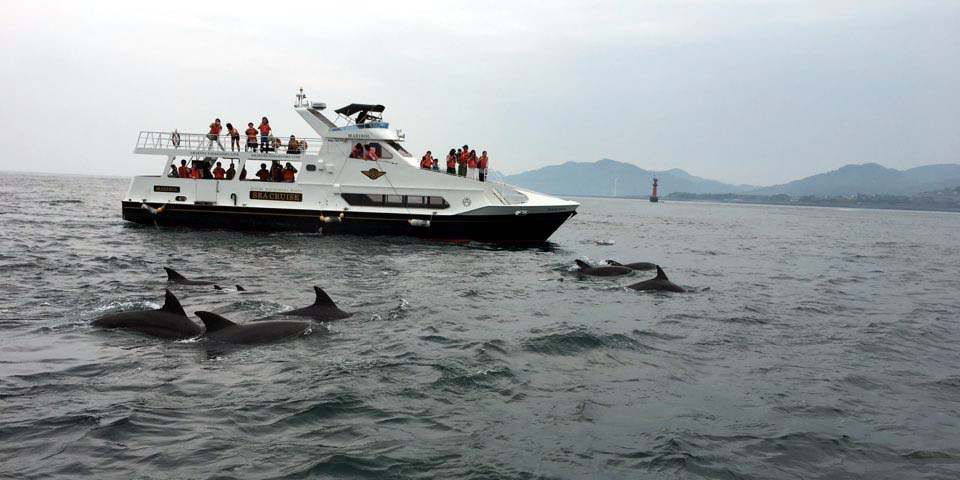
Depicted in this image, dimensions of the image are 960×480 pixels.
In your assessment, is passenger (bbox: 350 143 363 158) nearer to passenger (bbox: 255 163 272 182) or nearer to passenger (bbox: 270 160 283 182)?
passenger (bbox: 270 160 283 182)

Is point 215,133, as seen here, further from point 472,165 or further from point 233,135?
point 472,165

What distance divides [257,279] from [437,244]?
11535 millimetres

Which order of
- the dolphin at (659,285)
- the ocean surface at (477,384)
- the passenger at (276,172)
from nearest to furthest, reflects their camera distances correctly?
the ocean surface at (477,384) < the dolphin at (659,285) < the passenger at (276,172)

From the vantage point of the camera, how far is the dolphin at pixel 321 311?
1295cm

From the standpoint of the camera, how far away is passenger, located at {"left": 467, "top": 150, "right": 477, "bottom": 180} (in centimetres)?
3141

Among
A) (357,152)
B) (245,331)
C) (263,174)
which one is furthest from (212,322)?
(263,174)

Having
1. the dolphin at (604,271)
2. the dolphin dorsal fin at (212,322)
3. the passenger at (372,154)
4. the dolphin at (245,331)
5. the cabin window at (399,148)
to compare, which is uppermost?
the cabin window at (399,148)

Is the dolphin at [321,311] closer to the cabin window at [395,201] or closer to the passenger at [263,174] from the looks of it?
the cabin window at [395,201]

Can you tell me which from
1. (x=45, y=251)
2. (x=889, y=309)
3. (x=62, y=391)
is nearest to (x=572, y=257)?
(x=889, y=309)

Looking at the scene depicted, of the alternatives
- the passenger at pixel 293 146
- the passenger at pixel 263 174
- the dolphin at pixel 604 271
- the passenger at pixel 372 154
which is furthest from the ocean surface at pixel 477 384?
the passenger at pixel 293 146

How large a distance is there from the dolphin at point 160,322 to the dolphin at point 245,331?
420mm

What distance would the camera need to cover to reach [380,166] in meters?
30.9

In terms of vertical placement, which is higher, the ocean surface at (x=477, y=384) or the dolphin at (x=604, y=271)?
the dolphin at (x=604, y=271)

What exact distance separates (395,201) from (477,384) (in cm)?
2184
